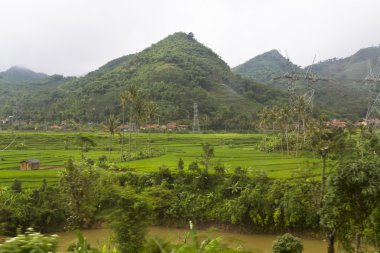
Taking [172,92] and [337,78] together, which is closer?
[172,92]

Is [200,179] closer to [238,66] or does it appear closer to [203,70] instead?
[203,70]

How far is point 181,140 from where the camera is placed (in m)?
57.2

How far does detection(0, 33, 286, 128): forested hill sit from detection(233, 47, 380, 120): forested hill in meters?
13.8

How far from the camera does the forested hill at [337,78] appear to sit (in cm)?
10081

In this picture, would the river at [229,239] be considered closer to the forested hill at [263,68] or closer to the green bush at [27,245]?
the green bush at [27,245]

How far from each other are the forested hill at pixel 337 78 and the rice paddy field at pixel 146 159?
27.6 m

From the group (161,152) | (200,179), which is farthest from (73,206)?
(161,152)

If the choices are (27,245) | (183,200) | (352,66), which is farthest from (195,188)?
(352,66)

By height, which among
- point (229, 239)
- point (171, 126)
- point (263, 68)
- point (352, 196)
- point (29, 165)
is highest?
point (263, 68)

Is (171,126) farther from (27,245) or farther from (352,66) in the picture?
(352,66)

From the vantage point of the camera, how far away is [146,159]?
43094mm

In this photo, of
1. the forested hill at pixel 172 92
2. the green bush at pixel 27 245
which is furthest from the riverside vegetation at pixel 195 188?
the forested hill at pixel 172 92

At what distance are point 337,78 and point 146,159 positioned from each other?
429ft

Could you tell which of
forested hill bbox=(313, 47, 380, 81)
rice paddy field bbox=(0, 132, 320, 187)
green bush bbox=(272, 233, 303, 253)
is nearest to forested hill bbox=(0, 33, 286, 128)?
rice paddy field bbox=(0, 132, 320, 187)
